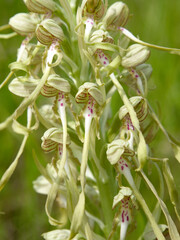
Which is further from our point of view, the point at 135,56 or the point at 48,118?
the point at 48,118

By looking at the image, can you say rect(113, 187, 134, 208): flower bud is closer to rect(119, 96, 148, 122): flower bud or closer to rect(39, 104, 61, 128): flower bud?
rect(119, 96, 148, 122): flower bud

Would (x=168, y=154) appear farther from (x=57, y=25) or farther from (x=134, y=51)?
(x=57, y=25)

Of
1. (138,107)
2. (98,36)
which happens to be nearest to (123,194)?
(138,107)

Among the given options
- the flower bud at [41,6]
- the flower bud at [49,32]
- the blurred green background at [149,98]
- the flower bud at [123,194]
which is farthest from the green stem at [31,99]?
the blurred green background at [149,98]

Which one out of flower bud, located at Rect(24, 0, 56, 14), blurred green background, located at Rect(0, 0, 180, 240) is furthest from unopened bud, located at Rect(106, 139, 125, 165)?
blurred green background, located at Rect(0, 0, 180, 240)

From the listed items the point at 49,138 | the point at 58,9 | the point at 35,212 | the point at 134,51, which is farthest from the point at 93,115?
the point at 35,212

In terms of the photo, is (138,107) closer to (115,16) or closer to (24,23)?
(115,16)
